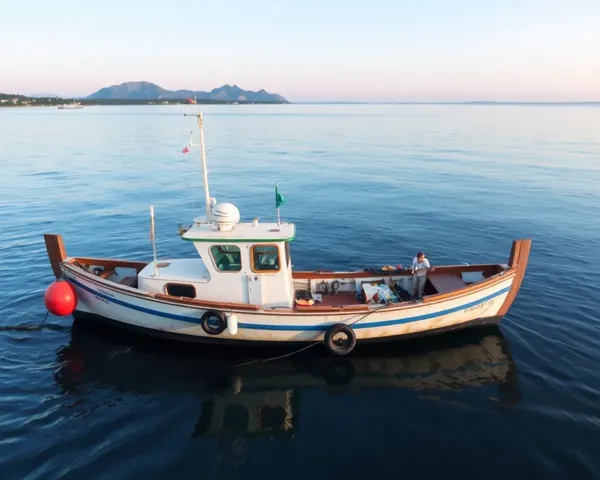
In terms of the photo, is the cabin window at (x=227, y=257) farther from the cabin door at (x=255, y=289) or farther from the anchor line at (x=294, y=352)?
the anchor line at (x=294, y=352)

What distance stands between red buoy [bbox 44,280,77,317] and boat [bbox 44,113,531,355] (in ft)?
0.10

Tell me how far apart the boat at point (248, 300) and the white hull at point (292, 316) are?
0.03 meters

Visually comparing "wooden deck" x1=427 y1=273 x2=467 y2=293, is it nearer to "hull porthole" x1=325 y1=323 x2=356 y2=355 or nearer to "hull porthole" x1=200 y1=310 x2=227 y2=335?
"hull porthole" x1=325 y1=323 x2=356 y2=355

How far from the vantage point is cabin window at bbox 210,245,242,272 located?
1197cm

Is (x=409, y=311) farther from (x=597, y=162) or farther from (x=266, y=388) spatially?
(x=597, y=162)

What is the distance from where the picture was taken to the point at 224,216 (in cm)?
1192

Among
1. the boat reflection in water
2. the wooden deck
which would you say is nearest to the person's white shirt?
the wooden deck

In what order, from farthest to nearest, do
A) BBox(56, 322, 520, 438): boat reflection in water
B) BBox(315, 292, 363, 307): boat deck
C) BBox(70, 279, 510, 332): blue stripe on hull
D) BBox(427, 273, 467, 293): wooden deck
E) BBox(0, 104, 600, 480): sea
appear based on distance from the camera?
BBox(315, 292, 363, 307): boat deck
BBox(427, 273, 467, 293): wooden deck
BBox(70, 279, 510, 332): blue stripe on hull
BBox(56, 322, 520, 438): boat reflection in water
BBox(0, 104, 600, 480): sea

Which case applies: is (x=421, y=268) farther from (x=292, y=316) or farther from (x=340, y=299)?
(x=292, y=316)

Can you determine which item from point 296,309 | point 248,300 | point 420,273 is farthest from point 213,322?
point 420,273

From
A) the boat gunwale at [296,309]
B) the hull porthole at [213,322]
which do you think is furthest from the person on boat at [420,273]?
the hull porthole at [213,322]

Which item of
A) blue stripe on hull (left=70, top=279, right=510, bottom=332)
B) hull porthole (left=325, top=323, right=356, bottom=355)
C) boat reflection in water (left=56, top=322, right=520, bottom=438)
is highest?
blue stripe on hull (left=70, top=279, right=510, bottom=332)

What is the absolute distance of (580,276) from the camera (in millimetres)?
17359

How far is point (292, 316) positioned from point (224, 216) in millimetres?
3406
